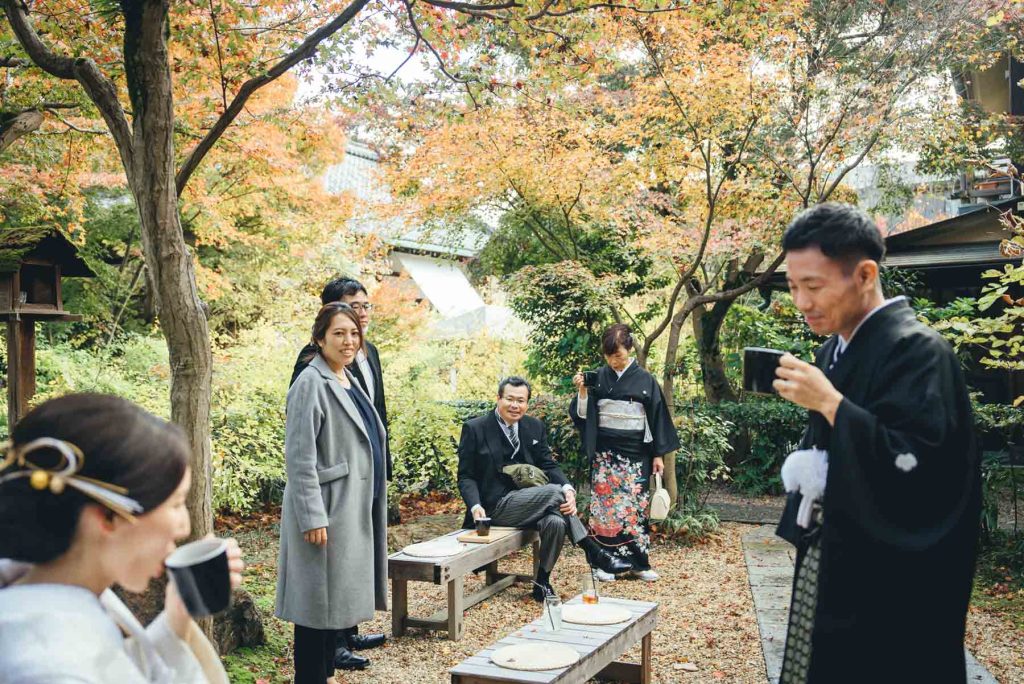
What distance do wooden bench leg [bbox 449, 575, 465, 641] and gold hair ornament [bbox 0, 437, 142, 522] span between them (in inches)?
167

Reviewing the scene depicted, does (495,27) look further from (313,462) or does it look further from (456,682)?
(456,682)

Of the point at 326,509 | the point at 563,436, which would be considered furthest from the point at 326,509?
the point at 563,436

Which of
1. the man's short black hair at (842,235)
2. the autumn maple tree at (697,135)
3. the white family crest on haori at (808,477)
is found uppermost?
the autumn maple tree at (697,135)

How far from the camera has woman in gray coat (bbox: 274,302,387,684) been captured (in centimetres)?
417

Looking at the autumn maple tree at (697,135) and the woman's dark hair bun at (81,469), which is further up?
the autumn maple tree at (697,135)

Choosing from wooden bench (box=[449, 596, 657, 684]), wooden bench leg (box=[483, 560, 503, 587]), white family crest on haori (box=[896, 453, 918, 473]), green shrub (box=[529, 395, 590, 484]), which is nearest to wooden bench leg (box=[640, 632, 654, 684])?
wooden bench (box=[449, 596, 657, 684])

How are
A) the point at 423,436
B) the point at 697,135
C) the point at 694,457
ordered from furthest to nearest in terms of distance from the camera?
the point at 423,436
the point at 694,457
the point at 697,135

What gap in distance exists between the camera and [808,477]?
2.38 m

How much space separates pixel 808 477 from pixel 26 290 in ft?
25.3

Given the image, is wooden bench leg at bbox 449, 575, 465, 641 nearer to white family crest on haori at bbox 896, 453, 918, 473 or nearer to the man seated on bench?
the man seated on bench

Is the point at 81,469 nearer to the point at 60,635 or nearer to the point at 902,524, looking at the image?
the point at 60,635

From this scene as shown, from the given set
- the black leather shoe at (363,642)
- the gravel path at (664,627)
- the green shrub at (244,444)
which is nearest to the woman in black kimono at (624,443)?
the gravel path at (664,627)

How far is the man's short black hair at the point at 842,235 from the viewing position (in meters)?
2.27

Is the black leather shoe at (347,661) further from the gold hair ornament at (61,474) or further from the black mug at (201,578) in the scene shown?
the gold hair ornament at (61,474)
